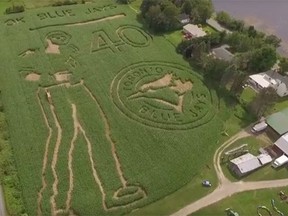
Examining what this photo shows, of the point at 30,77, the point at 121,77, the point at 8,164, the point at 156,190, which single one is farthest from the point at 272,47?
the point at 8,164

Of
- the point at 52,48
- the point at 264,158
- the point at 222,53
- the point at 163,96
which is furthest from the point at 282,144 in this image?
the point at 52,48

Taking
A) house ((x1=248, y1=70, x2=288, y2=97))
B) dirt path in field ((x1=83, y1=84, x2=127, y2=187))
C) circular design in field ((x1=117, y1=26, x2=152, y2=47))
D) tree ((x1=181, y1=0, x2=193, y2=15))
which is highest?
tree ((x1=181, y1=0, x2=193, y2=15))

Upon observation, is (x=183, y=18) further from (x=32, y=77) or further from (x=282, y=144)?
(x=282, y=144)

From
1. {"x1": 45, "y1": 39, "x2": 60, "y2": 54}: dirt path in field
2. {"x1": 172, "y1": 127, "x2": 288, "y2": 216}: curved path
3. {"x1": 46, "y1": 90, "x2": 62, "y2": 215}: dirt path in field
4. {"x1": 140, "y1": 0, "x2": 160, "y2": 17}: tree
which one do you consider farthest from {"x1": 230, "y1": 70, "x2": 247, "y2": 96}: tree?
{"x1": 45, "y1": 39, "x2": 60, "y2": 54}: dirt path in field

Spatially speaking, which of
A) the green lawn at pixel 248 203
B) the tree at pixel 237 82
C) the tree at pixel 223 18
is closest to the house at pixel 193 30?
the tree at pixel 223 18

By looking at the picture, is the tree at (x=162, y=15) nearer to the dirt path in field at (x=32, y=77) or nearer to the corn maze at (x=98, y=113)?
the corn maze at (x=98, y=113)

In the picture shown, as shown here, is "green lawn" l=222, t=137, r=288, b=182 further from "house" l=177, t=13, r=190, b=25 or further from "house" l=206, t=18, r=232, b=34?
"house" l=177, t=13, r=190, b=25
